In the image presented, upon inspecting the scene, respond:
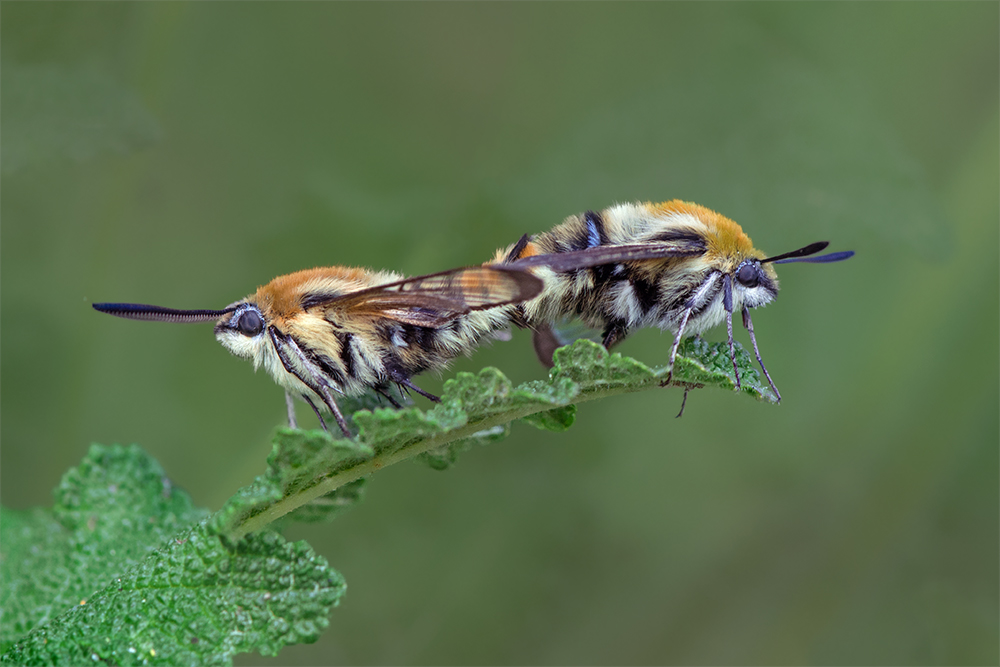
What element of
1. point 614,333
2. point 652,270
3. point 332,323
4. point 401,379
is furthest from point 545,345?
point 332,323

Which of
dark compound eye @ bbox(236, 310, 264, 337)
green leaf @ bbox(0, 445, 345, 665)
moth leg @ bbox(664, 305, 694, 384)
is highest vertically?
dark compound eye @ bbox(236, 310, 264, 337)

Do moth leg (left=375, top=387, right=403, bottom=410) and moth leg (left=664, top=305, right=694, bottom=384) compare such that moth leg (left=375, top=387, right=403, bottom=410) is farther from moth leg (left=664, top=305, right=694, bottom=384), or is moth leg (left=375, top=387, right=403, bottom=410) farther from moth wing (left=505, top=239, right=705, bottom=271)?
moth leg (left=664, top=305, right=694, bottom=384)

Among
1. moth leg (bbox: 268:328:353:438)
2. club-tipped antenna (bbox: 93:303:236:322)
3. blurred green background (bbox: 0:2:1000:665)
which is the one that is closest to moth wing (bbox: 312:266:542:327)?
moth leg (bbox: 268:328:353:438)

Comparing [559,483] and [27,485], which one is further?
[559,483]

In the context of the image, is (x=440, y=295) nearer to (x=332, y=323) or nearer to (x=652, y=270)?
(x=332, y=323)

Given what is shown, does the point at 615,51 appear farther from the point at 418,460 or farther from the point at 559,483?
the point at 418,460

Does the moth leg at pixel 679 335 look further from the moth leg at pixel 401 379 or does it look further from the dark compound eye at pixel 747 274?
the moth leg at pixel 401 379

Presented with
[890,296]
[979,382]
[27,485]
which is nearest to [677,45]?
[890,296]
